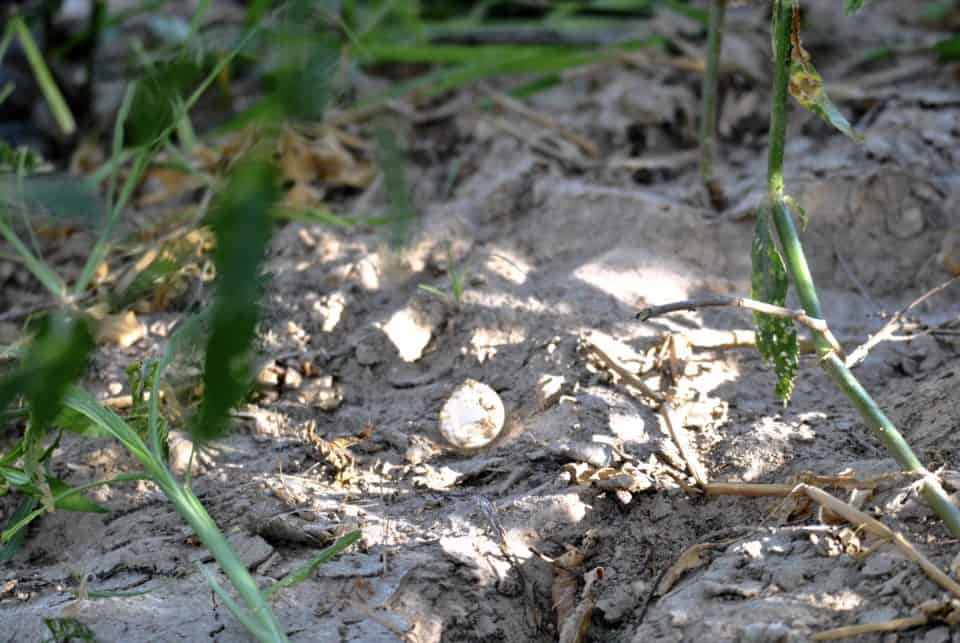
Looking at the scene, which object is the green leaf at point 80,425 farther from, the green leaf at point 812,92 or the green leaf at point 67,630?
the green leaf at point 812,92

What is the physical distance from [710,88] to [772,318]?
34.3 inches

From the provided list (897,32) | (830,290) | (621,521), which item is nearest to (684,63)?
(897,32)

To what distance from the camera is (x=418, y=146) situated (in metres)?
2.79

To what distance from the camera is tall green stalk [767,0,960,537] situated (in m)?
1.31

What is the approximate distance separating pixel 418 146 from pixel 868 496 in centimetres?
167

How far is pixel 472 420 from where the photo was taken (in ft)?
5.65

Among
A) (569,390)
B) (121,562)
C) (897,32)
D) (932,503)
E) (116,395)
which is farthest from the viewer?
(897,32)

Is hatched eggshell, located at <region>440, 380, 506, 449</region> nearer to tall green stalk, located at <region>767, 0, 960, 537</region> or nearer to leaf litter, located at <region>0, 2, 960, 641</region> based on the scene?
leaf litter, located at <region>0, 2, 960, 641</region>

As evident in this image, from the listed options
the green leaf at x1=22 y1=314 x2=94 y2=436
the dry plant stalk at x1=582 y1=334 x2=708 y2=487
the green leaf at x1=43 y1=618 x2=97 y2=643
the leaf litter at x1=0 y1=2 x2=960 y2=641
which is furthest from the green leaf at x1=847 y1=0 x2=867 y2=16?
the green leaf at x1=43 y1=618 x2=97 y2=643

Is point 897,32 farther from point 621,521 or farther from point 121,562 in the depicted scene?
point 121,562

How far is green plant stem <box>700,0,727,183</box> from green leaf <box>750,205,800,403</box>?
72 centimetres

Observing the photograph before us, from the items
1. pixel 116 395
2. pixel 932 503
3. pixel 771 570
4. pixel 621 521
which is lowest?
pixel 116 395

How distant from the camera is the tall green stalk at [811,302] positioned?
1309mm

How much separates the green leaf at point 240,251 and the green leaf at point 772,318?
945 millimetres
